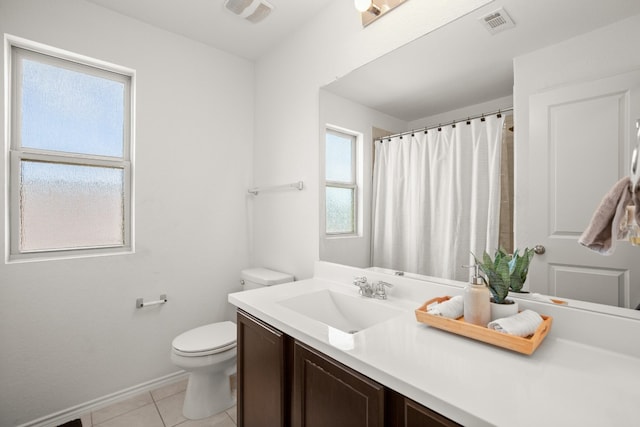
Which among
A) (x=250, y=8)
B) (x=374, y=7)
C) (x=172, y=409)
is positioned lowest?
(x=172, y=409)

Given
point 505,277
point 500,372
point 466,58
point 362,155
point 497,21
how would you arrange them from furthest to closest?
point 362,155 < point 466,58 < point 497,21 < point 505,277 < point 500,372

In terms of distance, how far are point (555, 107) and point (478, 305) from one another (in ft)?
2.19

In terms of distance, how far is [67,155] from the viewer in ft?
5.74

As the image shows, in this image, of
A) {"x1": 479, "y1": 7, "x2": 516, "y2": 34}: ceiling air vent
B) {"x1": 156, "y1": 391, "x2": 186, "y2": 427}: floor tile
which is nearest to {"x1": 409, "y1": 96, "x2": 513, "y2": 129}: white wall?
{"x1": 479, "y1": 7, "x2": 516, "y2": 34}: ceiling air vent

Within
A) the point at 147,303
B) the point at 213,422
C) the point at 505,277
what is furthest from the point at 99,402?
the point at 505,277

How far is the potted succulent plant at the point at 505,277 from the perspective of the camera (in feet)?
3.10

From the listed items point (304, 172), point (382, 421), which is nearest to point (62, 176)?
point (304, 172)

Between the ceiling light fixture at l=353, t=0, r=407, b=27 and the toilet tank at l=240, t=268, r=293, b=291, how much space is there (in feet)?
5.19

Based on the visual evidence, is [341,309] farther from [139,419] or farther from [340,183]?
[139,419]

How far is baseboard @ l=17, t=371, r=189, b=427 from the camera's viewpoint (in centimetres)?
163

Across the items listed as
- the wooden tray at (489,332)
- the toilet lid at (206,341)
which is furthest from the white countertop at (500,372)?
the toilet lid at (206,341)

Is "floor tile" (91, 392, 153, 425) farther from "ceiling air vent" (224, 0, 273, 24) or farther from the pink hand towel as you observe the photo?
"ceiling air vent" (224, 0, 273, 24)

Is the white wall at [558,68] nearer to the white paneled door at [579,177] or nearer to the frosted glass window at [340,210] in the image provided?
the white paneled door at [579,177]

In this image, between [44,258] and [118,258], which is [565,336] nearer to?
[118,258]
